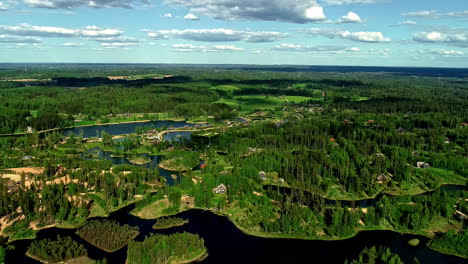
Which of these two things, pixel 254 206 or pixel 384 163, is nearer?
pixel 254 206

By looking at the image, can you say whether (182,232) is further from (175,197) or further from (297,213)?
(297,213)

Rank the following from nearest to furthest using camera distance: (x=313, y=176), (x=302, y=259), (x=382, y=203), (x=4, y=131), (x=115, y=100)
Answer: (x=302, y=259) < (x=382, y=203) < (x=313, y=176) < (x=4, y=131) < (x=115, y=100)

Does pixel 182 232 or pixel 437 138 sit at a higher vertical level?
pixel 437 138

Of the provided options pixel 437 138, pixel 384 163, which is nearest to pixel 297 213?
pixel 384 163

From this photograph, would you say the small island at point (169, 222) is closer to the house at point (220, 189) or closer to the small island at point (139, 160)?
the house at point (220, 189)

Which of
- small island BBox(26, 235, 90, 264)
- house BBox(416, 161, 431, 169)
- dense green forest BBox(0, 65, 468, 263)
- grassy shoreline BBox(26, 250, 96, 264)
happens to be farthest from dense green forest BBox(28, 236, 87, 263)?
house BBox(416, 161, 431, 169)

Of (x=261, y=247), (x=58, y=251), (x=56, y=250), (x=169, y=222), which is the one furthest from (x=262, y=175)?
(x=56, y=250)

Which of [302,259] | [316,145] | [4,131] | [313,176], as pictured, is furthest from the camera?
[4,131]
